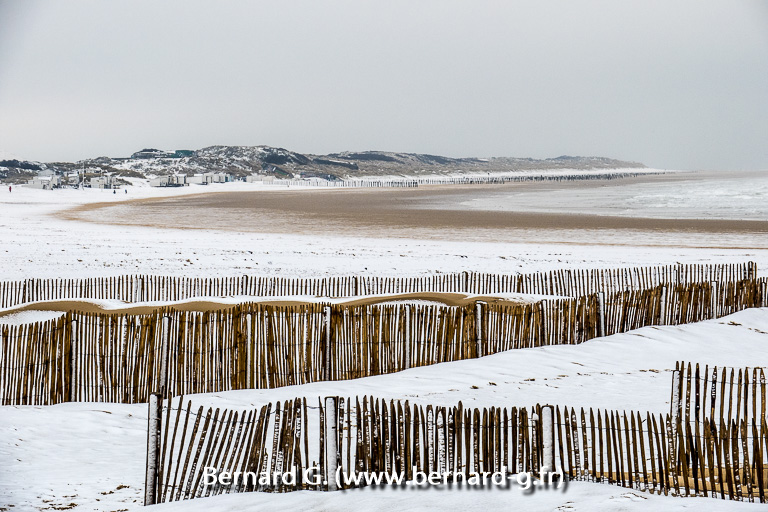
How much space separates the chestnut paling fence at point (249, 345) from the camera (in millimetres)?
8742

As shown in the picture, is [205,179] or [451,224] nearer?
[451,224]

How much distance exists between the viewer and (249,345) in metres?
9.98

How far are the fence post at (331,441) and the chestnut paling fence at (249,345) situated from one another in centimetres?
383

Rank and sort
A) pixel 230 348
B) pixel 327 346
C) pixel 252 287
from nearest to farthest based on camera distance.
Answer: pixel 230 348 < pixel 327 346 < pixel 252 287

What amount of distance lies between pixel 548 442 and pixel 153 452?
3068 millimetres

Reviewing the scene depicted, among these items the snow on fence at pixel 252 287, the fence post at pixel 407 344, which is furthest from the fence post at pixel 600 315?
the fence post at pixel 407 344

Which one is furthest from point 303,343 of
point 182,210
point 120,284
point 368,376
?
point 182,210

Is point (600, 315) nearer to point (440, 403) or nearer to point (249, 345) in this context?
point (440, 403)

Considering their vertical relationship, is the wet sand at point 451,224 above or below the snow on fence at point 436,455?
above

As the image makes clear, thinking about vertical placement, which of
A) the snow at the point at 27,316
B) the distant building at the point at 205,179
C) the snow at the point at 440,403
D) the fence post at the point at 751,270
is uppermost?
→ the distant building at the point at 205,179

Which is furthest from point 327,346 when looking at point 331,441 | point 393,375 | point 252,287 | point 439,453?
point 252,287

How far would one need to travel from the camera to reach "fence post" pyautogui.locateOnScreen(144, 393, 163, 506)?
5.69m

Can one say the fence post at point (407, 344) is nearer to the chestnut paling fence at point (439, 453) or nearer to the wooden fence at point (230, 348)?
the wooden fence at point (230, 348)

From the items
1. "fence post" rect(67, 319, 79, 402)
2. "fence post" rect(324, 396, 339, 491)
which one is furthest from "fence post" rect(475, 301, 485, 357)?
"fence post" rect(67, 319, 79, 402)
